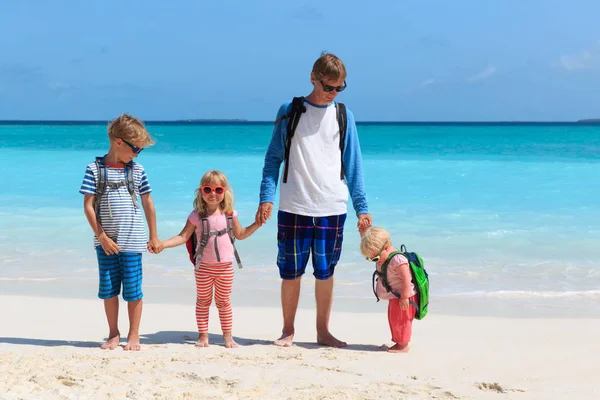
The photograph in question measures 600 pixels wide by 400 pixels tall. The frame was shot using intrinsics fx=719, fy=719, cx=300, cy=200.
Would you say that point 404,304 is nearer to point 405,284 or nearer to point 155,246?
point 405,284

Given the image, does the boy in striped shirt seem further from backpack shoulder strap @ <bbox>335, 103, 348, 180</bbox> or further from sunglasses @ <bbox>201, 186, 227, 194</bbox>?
backpack shoulder strap @ <bbox>335, 103, 348, 180</bbox>

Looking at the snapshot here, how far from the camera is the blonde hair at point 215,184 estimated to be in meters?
4.10

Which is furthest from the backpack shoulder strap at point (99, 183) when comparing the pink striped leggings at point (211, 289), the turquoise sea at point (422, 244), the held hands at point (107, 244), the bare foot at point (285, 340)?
the turquoise sea at point (422, 244)

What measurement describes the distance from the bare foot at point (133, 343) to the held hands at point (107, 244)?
0.50 meters

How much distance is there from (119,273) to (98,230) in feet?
1.03

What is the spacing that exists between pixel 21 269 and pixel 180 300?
2.03m

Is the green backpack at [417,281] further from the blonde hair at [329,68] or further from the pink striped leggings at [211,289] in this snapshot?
the blonde hair at [329,68]

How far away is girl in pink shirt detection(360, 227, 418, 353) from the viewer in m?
4.09

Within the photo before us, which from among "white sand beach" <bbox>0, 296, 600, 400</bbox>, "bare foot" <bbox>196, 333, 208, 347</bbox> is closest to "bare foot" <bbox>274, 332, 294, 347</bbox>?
"white sand beach" <bbox>0, 296, 600, 400</bbox>

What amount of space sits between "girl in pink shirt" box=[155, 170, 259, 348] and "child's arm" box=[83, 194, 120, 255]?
0.37 metres

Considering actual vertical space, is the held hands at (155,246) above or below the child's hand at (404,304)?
above

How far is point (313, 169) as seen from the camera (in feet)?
13.5

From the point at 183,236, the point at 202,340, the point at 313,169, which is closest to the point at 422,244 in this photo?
the point at 313,169

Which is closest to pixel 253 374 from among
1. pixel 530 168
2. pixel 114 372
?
pixel 114 372
